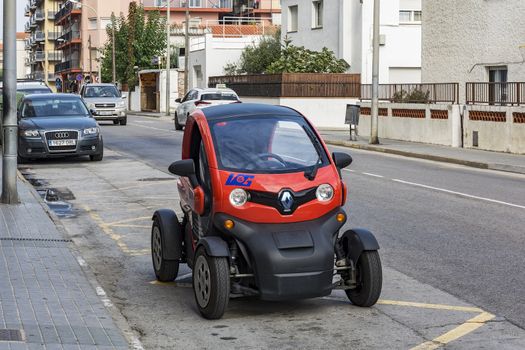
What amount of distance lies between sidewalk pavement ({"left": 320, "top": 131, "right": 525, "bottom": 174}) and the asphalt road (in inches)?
21.1

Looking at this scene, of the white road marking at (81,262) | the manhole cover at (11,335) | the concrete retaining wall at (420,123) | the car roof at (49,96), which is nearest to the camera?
the manhole cover at (11,335)

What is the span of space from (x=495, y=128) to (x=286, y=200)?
20574 mm

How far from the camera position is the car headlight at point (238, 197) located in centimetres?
803

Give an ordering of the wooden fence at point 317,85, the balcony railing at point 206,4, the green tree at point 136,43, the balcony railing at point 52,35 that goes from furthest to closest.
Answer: the balcony railing at point 52,35 < the balcony railing at point 206,4 < the green tree at point 136,43 < the wooden fence at point 317,85

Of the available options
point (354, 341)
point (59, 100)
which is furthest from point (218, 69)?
point (354, 341)

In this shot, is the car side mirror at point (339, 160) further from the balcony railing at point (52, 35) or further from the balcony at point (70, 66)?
the balcony railing at point (52, 35)

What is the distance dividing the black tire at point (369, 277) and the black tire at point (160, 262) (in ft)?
6.20

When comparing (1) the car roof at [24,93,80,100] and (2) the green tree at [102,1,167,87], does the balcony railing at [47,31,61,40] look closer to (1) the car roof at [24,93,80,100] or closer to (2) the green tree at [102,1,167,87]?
(2) the green tree at [102,1,167,87]

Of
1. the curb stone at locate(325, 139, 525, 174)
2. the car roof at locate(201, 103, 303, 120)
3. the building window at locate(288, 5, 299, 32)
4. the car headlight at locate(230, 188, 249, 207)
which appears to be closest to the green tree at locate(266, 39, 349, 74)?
the building window at locate(288, 5, 299, 32)

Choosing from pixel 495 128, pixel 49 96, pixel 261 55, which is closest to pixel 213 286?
pixel 49 96

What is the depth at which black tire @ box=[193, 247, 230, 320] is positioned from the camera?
25.5 ft

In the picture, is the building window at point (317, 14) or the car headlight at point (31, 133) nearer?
the car headlight at point (31, 133)

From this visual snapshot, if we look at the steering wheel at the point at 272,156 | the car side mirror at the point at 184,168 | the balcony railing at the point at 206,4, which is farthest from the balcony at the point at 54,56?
the steering wheel at the point at 272,156

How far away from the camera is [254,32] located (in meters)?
73.2
